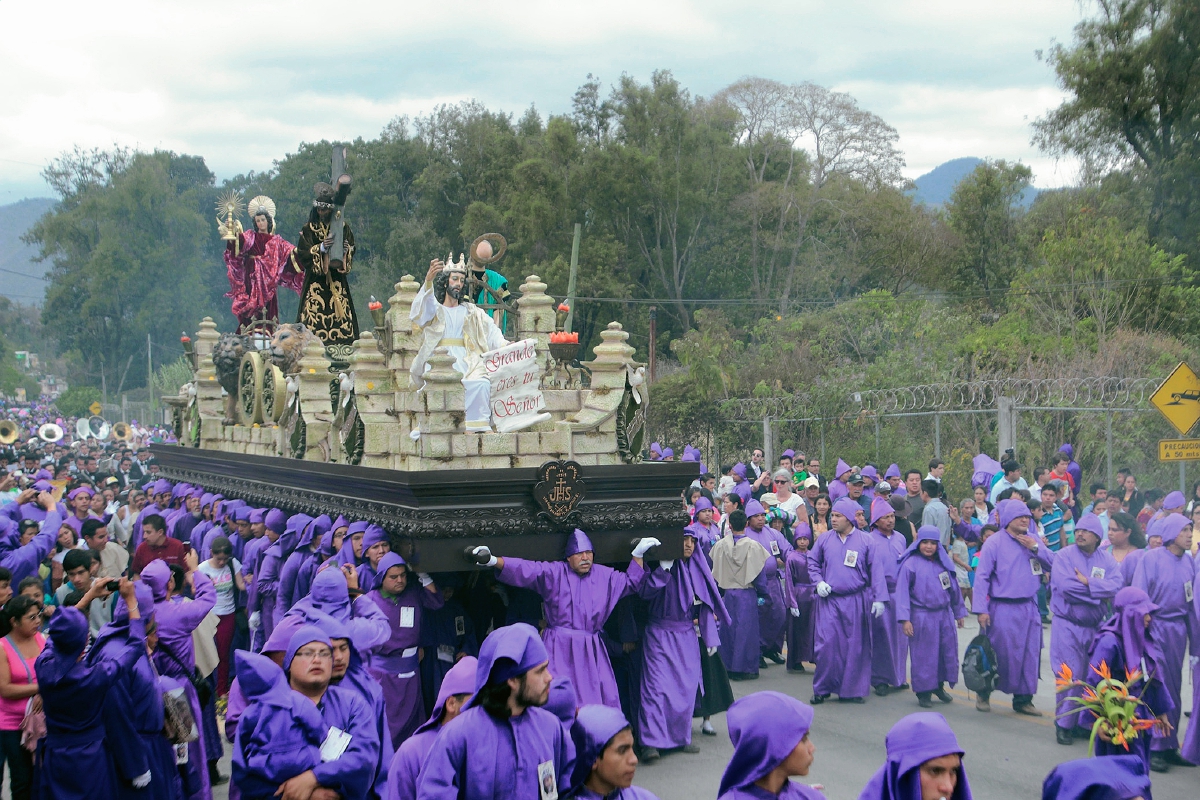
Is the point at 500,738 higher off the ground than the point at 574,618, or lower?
higher

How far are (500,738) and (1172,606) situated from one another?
6.38 meters

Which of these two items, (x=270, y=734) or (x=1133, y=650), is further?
(x=1133, y=650)

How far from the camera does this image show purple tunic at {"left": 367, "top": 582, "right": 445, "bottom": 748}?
8.19 m

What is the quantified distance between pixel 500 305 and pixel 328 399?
1940mm

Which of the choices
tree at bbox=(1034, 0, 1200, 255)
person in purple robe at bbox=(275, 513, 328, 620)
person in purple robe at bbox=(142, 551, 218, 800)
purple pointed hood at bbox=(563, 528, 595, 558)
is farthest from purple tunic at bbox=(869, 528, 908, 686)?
tree at bbox=(1034, 0, 1200, 255)

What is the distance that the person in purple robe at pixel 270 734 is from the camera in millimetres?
4293

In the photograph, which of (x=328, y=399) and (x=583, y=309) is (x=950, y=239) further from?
(x=328, y=399)

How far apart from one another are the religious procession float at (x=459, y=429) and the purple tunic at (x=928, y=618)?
2729mm

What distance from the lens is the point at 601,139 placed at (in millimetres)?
37594

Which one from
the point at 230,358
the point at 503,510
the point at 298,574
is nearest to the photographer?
the point at 503,510

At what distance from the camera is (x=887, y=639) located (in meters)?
10.8

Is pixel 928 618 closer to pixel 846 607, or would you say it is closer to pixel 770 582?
pixel 846 607

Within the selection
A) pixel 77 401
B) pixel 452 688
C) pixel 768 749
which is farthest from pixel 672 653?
pixel 77 401

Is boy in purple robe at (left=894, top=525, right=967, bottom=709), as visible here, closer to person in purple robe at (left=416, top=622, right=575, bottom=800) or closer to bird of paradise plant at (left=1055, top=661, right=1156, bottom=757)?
bird of paradise plant at (left=1055, top=661, right=1156, bottom=757)
